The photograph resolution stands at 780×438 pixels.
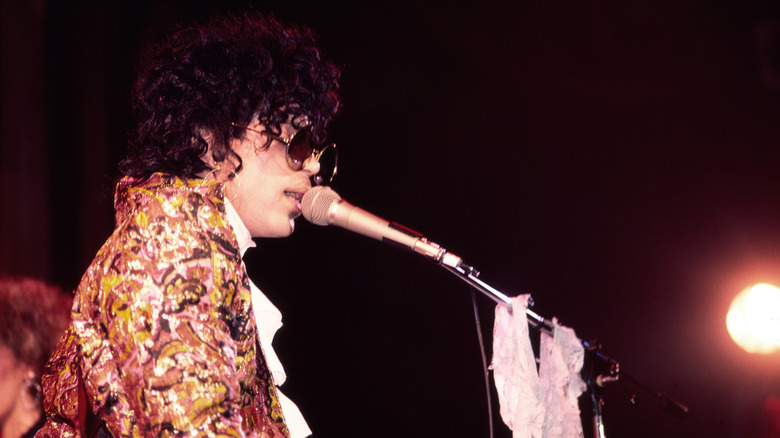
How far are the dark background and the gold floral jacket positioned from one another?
7.32 feet

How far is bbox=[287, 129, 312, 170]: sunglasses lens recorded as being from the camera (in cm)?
153

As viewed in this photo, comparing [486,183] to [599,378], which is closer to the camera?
[599,378]

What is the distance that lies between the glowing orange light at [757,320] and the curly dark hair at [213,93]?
274cm

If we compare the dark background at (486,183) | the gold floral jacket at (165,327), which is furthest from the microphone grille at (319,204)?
the dark background at (486,183)

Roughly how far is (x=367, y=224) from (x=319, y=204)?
5.6 inches

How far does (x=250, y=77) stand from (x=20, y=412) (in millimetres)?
1843

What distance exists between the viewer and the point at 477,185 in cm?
346

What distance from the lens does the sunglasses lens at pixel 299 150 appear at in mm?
1535

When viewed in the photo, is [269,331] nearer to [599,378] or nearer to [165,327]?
[165,327]

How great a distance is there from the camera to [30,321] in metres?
2.46

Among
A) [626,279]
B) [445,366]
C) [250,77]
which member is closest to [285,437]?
[250,77]

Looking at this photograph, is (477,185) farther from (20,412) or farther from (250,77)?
(20,412)

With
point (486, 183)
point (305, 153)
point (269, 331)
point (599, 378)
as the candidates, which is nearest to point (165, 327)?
point (269, 331)

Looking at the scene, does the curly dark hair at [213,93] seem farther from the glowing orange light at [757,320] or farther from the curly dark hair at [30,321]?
the glowing orange light at [757,320]
